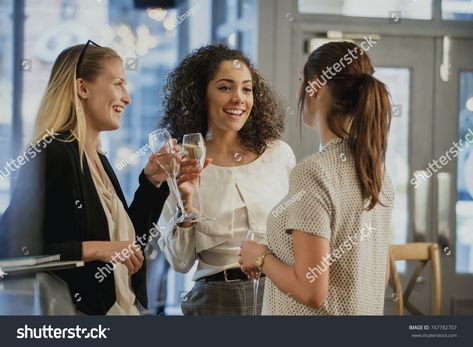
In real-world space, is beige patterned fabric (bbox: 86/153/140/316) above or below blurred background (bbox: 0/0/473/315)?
below

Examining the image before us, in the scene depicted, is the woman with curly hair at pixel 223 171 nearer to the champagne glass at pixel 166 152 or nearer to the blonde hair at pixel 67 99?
the champagne glass at pixel 166 152

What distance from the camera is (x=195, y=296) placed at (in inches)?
74.8

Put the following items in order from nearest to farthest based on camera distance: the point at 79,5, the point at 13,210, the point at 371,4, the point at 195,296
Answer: the point at 13,210, the point at 195,296, the point at 79,5, the point at 371,4

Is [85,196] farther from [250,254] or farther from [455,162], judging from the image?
[455,162]

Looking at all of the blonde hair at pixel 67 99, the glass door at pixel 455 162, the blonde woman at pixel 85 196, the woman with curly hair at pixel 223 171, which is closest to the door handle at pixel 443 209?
the glass door at pixel 455 162

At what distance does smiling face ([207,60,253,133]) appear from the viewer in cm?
197

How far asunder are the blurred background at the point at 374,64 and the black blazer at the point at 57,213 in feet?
2.17

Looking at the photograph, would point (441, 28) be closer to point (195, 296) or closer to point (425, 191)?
point (425, 191)

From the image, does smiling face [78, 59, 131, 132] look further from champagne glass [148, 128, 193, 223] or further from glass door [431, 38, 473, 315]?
glass door [431, 38, 473, 315]

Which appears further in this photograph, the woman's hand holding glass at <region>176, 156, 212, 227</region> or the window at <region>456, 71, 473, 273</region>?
the window at <region>456, 71, 473, 273</region>

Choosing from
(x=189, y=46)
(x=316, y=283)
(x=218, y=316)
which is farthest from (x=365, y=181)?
(x=189, y=46)

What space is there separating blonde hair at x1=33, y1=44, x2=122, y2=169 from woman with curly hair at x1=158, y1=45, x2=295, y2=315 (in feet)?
0.91

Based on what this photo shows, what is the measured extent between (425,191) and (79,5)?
156cm

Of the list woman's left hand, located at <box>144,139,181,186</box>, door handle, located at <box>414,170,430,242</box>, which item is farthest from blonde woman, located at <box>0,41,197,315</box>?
door handle, located at <box>414,170,430,242</box>
